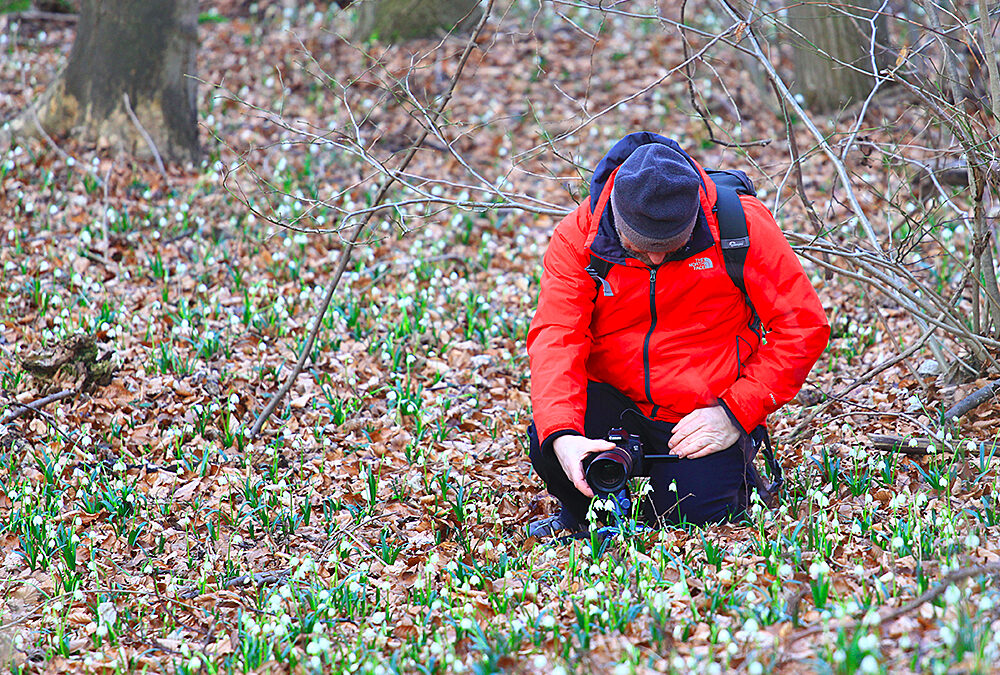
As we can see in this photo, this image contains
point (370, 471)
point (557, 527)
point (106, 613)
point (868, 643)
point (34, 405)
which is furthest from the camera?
point (34, 405)

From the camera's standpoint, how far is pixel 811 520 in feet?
Result: 10.4

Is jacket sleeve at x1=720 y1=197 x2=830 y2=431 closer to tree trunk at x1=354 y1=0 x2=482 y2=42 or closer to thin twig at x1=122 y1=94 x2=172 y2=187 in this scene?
thin twig at x1=122 y1=94 x2=172 y2=187

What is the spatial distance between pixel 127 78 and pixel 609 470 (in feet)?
19.7

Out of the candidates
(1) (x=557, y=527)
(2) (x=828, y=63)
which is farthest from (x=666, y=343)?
(2) (x=828, y=63)

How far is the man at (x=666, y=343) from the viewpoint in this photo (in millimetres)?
3307

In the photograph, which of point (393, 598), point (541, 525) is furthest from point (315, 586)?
point (541, 525)

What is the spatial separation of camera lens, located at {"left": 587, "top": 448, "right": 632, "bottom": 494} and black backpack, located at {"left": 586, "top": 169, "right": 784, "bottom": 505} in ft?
1.80

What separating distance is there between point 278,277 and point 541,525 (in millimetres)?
3258

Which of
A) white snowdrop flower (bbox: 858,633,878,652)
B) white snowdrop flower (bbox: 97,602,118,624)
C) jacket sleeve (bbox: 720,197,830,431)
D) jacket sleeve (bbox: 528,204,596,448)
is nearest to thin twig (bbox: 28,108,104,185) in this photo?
white snowdrop flower (bbox: 97,602,118,624)

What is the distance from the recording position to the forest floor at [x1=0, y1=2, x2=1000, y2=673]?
2.83 meters

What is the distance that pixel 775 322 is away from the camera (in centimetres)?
341

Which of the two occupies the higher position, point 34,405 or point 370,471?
point 370,471

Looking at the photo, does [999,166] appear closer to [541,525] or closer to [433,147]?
[541,525]

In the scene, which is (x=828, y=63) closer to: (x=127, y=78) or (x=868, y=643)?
(x=127, y=78)
